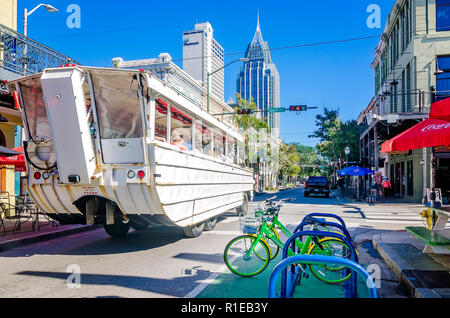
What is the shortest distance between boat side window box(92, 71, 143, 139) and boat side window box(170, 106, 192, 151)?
99 centimetres

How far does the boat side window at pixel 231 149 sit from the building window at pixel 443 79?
49.0 feet

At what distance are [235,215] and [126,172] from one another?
8.23m

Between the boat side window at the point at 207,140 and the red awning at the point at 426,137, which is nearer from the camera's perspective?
the red awning at the point at 426,137

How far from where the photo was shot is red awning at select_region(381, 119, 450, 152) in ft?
18.7

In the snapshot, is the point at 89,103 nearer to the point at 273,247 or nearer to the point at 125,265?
the point at 125,265

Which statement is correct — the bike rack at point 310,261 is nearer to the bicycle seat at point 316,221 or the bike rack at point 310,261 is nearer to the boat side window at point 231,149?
the bicycle seat at point 316,221

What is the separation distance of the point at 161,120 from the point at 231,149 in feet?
16.2

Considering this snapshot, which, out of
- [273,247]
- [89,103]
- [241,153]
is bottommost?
[273,247]

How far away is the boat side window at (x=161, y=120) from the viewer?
6.54 meters

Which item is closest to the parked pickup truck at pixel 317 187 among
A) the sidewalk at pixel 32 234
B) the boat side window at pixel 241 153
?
the boat side window at pixel 241 153

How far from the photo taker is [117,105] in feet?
20.9

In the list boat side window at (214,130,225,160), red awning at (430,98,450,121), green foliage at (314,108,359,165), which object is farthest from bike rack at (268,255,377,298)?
green foliage at (314,108,359,165)

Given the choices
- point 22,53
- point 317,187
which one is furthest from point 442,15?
point 22,53
